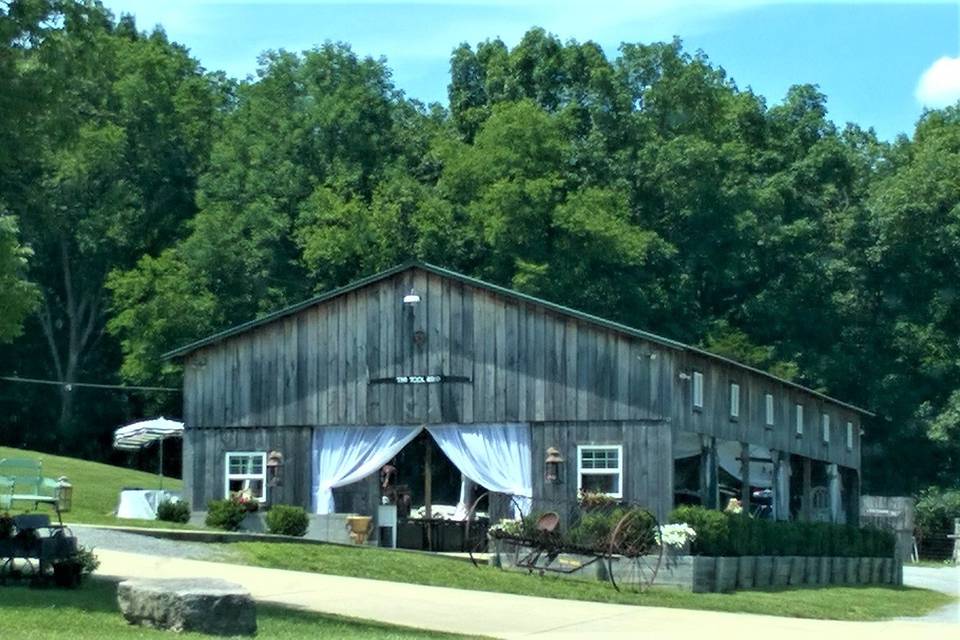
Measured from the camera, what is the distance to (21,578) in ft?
64.9

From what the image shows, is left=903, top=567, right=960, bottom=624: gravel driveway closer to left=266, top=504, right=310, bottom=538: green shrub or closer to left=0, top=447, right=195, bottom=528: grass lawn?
left=266, top=504, right=310, bottom=538: green shrub

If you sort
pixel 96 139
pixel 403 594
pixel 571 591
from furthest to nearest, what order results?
pixel 96 139 → pixel 571 591 → pixel 403 594

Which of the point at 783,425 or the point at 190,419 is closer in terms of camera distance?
the point at 190,419

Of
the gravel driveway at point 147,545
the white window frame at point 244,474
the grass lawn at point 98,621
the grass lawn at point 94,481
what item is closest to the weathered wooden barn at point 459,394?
the white window frame at point 244,474

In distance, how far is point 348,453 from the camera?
39.1 meters

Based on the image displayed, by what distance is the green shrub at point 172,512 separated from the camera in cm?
3662

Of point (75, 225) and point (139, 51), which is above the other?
point (139, 51)

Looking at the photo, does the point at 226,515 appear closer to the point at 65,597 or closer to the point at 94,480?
the point at 94,480

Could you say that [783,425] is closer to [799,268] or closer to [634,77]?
[799,268]

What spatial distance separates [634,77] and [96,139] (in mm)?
21773

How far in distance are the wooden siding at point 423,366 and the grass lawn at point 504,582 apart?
6.91 m

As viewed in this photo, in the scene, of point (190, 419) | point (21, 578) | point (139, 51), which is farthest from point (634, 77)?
point (21, 578)

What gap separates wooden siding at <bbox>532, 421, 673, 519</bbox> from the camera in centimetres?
3569

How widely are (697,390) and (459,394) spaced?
5.14 meters
